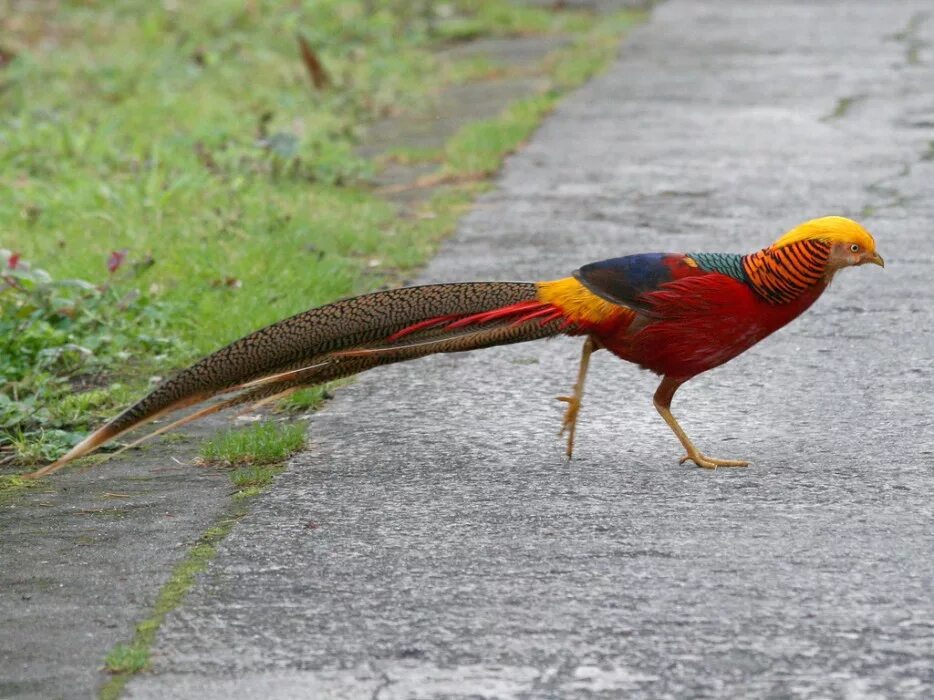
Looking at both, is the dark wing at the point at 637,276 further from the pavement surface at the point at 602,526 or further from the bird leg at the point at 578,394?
the pavement surface at the point at 602,526

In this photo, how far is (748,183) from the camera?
7305mm

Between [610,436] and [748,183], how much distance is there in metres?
3.43

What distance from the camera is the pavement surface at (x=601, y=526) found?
2818mm

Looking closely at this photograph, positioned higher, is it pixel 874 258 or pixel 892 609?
pixel 874 258

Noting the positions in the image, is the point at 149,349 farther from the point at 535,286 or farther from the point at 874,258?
the point at 874,258

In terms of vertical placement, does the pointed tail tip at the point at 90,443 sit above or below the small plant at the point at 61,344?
above

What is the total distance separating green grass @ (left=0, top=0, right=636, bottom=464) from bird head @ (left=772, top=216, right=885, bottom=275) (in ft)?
5.41

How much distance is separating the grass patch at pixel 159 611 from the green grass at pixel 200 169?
0.94 m

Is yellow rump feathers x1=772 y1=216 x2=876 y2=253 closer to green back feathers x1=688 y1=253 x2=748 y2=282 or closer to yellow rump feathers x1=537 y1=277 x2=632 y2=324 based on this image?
green back feathers x1=688 y1=253 x2=748 y2=282

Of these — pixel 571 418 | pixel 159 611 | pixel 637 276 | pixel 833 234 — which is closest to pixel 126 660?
pixel 159 611

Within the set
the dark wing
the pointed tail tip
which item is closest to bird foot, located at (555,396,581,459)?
the dark wing

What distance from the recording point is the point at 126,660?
286cm

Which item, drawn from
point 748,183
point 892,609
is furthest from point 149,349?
point 748,183

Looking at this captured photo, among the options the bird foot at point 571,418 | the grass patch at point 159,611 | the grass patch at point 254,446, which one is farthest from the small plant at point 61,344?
the bird foot at point 571,418
